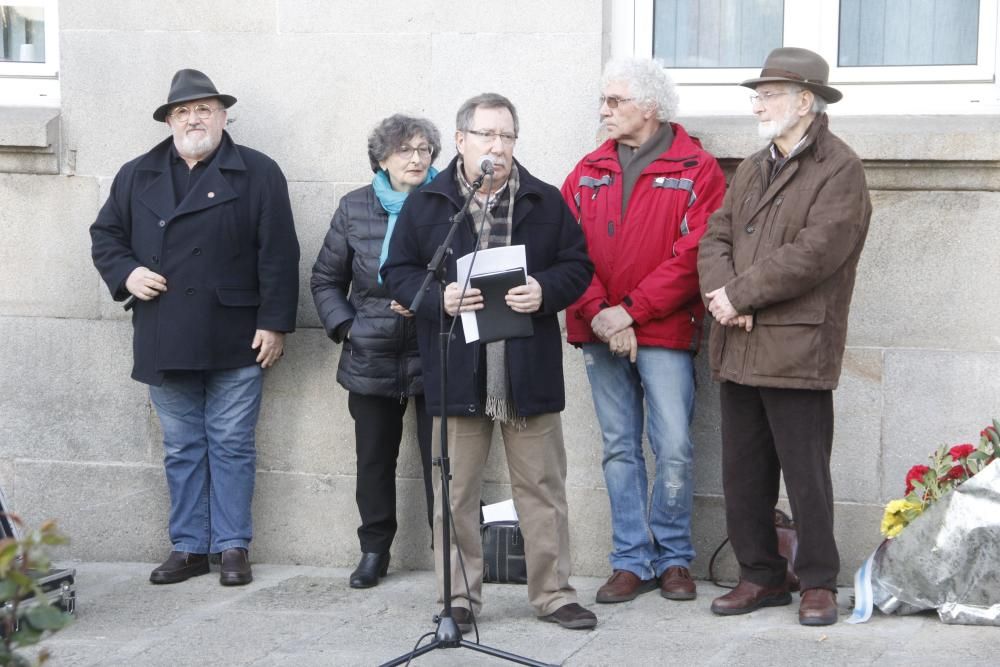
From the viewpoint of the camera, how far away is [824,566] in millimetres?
5332

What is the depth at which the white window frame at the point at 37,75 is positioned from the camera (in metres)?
6.89

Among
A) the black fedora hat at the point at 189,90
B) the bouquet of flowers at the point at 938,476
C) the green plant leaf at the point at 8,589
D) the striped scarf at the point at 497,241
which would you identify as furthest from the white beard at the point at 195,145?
the green plant leaf at the point at 8,589

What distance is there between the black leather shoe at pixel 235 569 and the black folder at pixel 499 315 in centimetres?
194

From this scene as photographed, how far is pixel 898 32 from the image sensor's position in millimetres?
6227

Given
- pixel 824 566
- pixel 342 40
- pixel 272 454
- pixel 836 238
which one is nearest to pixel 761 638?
pixel 824 566

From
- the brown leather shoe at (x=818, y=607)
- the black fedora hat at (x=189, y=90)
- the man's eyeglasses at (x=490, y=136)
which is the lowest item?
the brown leather shoe at (x=818, y=607)

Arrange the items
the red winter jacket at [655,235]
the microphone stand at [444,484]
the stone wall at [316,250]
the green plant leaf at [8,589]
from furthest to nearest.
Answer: the stone wall at [316,250] < the red winter jacket at [655,235] < the microphone stand at [444,484] < the green plant leaf at [8,589]

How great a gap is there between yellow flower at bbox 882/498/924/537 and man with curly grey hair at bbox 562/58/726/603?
797mm

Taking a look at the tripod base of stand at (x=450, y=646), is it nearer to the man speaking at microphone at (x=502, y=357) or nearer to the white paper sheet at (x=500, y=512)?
the man speaking at microphone at (x=502, y=357)

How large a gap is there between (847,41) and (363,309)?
243 centimetres

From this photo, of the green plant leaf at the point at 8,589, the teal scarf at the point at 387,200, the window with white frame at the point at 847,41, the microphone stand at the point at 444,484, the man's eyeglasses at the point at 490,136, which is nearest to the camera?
the green plant leaf at the point at 8,589

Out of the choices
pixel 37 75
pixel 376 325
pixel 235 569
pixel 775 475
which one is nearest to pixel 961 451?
pixel 775 475

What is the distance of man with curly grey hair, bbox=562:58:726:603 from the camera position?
5.68 m

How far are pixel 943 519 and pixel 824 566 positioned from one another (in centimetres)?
47
